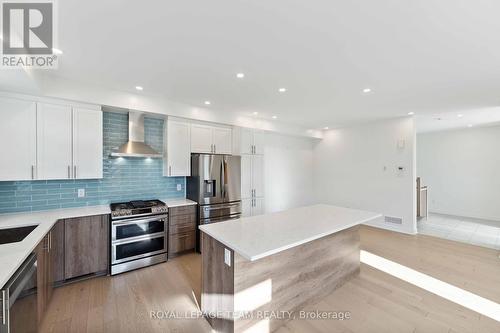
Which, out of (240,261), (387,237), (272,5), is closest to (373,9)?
(272,5)

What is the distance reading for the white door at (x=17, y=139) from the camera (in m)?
2.44

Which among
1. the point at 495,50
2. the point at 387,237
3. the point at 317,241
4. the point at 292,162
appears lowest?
the point at 387,237

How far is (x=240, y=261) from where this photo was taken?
175 centimetres

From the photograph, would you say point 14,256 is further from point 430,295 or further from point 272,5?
point 430,295

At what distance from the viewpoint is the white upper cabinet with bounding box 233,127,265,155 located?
4.52 m

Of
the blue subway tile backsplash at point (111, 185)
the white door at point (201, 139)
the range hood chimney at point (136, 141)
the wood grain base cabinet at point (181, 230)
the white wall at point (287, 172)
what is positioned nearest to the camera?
the blue subway tile backsplash at point (111, 185)

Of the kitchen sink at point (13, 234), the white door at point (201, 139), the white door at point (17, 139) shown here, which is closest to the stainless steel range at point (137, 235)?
the kitchen sink at point (13, 234)

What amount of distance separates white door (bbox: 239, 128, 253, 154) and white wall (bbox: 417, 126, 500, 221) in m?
6.38

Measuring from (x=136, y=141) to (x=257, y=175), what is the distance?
102 inches

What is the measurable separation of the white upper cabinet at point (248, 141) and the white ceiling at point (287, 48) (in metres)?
1.16

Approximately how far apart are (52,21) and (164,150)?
233 cm

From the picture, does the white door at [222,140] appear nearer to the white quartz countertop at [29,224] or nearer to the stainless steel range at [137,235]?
the white quartz countertop at [29,224]

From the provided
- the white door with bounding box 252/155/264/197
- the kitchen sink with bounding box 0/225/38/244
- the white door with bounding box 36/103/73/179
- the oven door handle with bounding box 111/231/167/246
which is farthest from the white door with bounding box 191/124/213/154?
the kitchen sink with bounding box 0/225/38/244

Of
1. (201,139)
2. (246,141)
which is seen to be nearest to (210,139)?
(201,139)
